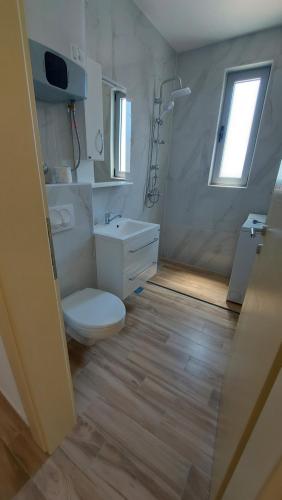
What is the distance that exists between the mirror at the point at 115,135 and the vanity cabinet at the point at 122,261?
60 centimetres

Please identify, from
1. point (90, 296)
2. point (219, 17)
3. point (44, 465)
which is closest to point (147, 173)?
point (219, 17)

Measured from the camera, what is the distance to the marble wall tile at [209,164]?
2.02 m

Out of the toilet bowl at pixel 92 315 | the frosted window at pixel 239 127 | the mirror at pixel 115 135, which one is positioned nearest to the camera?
the toilet bowl at pixel 92 315

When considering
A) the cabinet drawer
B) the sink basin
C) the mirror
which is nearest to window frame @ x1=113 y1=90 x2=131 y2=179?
the mirror

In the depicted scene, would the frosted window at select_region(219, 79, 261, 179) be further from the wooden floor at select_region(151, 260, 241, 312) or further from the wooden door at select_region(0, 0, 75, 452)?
the wooden door at select_region(0, 0, 75, 452)

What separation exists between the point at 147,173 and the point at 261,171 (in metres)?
1.25

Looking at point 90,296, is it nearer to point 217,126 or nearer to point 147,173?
point 147,173

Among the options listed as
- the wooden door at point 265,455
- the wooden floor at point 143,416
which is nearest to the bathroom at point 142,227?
the wooden floor at point 143,416

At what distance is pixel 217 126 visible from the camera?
234cm

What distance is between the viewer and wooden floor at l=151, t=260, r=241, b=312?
220 cm

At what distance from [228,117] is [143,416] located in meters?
2.86

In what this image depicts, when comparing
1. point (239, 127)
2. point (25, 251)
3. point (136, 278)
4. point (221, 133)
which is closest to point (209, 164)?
point (221, 133)

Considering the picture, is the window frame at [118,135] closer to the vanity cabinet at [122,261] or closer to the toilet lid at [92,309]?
the vanity cabinet at [122,261]

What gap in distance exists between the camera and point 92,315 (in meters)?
1.28
